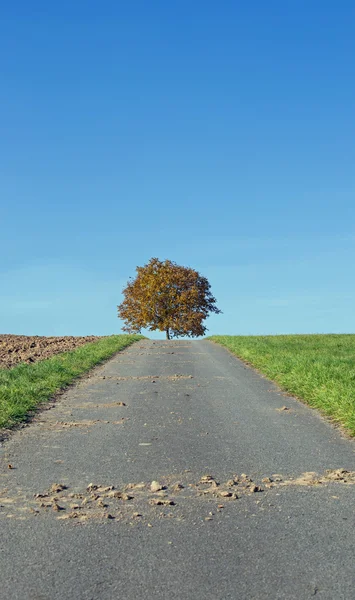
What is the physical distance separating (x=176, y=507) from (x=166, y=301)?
54.3 meters

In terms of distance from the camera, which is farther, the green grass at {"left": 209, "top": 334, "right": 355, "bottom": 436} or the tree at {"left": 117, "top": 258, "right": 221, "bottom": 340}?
the tree at {"left": 117, "top": 258, "right": 221, "bottom": 340}

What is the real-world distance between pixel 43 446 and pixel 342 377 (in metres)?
7.46

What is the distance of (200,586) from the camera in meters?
3.62

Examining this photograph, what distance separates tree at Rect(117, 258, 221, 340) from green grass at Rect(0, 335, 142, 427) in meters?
39.9

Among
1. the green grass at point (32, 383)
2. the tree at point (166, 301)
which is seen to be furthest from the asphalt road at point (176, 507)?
the tree at point (166, 301)

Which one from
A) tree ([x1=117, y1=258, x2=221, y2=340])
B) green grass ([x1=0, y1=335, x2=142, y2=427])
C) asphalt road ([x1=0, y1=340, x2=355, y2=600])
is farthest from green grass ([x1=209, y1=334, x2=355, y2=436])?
tree ([x1=117, y1=258, x2=221, y2=340])

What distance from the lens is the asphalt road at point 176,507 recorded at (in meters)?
3.72

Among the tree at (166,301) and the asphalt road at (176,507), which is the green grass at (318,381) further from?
the tree at (166,301)

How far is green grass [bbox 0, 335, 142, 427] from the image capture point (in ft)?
31.1

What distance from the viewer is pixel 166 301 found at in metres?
59.3

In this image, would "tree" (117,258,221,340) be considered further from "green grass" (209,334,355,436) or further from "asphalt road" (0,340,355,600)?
"asphalt road" (0,340,355,600)

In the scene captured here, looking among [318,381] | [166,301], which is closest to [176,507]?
[318,381]

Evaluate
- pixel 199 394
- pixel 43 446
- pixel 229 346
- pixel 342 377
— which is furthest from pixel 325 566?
pixel 229 346

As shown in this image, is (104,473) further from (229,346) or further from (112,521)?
(229,346)
